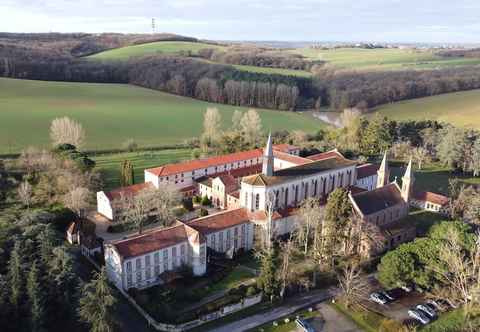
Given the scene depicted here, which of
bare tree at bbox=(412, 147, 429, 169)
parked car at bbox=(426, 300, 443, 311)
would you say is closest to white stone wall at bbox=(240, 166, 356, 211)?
parked car at bbox=(426, 300, 443, 311)

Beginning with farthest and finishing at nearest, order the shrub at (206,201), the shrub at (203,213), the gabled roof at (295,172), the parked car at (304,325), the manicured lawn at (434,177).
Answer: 1. the manicured lawn at (434,177)
2. the shrub at (206,201)
3. the shrub at (203,213)
4. the gabled roof at (295,172)
5. the parked car at (304,325)

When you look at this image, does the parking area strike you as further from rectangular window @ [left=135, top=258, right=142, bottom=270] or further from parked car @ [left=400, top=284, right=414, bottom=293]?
rectangular window @ [left=135, top=258, right=142, bottom=270]

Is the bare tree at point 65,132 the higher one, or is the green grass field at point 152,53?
the green grass field at point 152,53

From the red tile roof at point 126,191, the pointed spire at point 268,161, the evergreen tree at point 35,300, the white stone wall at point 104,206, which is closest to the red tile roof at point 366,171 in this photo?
the pointed spire at point 268,161

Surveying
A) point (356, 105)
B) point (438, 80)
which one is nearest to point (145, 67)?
point (356, 105)

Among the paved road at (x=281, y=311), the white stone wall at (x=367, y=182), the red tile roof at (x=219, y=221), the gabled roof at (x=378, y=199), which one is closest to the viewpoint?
the paved road at (x=281, y=311)

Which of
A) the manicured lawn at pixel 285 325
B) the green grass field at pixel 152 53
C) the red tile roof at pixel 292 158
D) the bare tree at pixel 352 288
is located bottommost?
the manicured lawn at pixel 285 325

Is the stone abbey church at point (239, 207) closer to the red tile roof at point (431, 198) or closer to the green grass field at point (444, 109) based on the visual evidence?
the red tile roof at point (431, 198)

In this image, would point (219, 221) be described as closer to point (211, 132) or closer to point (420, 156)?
point (211, 132)
